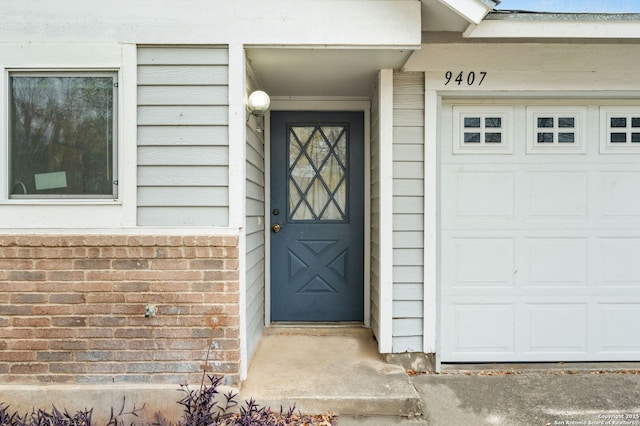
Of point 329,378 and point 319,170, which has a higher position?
point 319,170

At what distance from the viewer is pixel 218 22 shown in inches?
106

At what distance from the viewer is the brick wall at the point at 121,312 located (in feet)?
8.84

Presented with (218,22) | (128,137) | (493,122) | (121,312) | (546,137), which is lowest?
(121,312)

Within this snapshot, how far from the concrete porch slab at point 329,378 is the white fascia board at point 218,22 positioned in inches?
87.7

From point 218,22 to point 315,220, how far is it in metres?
1.96

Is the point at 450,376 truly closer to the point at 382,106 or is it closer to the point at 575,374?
the point at 575,374

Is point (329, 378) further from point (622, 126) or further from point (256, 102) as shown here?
point (622, 126)

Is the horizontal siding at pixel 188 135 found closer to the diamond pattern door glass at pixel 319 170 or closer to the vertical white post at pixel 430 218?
the diamond pattern door glass at pixel 319 170

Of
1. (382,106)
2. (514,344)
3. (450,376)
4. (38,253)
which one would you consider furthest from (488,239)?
(38,253)

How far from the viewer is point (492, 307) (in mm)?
3324

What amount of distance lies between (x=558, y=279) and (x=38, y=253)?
372 centimetres

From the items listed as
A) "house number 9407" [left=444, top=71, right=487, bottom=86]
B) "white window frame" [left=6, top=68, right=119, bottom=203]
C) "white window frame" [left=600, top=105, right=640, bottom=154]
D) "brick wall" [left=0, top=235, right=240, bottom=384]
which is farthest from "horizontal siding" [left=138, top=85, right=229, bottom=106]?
Answer: "white window frame" [left=600, top=105, right=640, bottom=154]

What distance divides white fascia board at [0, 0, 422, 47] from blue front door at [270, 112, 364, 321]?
132cm

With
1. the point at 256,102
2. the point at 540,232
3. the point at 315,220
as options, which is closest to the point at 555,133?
the point at 540,232
